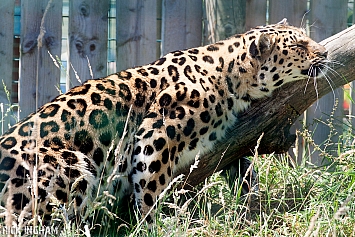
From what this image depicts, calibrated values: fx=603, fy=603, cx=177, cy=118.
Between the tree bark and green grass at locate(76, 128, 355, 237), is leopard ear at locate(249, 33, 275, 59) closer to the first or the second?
the tree bark

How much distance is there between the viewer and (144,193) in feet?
16.0

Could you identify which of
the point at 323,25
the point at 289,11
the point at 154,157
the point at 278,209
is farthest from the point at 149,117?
the point at 323,25

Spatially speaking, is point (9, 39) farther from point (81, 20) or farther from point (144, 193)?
point (144, 193)

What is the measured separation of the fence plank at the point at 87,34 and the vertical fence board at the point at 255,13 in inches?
59.6

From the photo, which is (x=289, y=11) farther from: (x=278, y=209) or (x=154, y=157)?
(x=154, y=157)

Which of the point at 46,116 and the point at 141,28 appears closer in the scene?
the point at 46,116

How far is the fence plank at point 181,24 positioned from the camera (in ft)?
21.0

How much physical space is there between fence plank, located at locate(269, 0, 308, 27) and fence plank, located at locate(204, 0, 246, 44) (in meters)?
0.42

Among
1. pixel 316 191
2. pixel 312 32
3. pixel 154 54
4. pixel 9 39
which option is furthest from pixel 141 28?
pixel 316 191

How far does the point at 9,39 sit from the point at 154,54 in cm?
152

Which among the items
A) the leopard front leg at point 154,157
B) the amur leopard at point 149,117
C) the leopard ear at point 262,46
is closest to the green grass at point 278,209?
the leopard front leg at point 154,157

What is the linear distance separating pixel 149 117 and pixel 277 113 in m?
1.20

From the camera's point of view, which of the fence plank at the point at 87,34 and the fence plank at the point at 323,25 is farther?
the fence plank at the point at 323,25

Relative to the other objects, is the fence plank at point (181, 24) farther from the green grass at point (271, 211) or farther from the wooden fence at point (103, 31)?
the green grass at point (271, 211)
